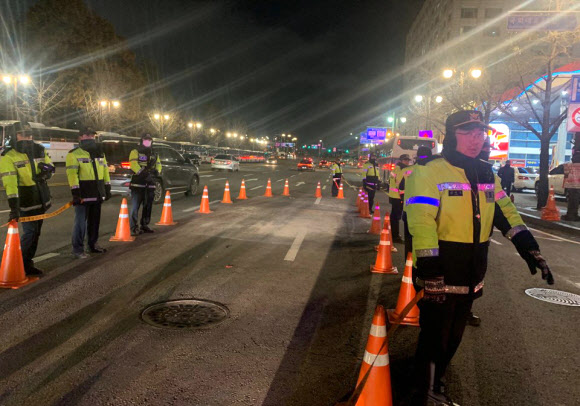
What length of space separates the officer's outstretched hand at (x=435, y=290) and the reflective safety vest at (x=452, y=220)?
3.4 inches

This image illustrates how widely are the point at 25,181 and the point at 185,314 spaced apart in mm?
3115

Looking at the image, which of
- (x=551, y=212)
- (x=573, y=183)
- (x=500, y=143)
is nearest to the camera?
(x=573, y=183)

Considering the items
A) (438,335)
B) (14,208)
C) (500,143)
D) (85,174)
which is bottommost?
(438,335)

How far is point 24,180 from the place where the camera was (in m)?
6.04

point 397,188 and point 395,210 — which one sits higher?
point 397,188

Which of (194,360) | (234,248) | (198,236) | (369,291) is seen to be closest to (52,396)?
(194,360)

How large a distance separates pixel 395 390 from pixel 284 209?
446 inches

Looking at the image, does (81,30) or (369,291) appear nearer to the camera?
(369,291)

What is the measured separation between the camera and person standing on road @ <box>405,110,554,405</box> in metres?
2.93

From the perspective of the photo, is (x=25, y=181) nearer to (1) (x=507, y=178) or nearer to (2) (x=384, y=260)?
(2) (x=384, y=260)

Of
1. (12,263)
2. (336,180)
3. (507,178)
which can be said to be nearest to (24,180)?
(12,263)

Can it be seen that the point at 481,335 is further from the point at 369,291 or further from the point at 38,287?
the point at 38,287

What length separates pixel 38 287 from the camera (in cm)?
565

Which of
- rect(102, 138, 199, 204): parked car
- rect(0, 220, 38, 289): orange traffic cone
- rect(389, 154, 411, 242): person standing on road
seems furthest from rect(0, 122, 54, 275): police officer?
rect(102, 138, 199, 204): parked car
